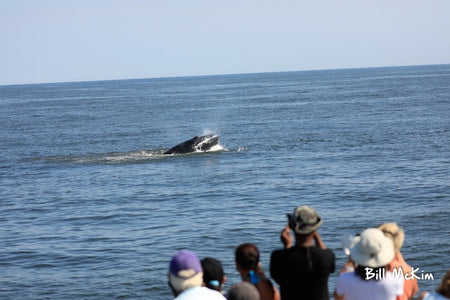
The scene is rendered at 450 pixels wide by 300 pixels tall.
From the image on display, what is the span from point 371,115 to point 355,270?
58.1 m

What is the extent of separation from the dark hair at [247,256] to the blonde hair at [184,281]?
0.68 metres

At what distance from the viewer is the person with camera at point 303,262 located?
A: 7699 mm

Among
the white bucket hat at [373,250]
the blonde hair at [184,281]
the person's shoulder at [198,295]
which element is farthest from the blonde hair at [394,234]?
the blonde hair at [184,281]

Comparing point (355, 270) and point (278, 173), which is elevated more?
point (355, 270)

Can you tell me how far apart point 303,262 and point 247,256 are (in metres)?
0.60

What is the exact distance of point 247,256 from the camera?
7684 mm

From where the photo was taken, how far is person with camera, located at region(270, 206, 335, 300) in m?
7.70

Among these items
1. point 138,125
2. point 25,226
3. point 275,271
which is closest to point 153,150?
point 25,226

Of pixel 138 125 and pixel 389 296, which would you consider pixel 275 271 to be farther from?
pixel 138 125

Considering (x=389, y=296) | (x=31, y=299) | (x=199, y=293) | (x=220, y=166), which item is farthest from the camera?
(x=220, y=166)

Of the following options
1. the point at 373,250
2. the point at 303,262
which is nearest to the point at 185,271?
the point at 303,262

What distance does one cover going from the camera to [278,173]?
1302 inches

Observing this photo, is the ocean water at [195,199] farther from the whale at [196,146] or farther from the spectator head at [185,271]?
the spectator head at [185,271]

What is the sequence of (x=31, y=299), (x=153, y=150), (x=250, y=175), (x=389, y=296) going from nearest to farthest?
1. (x=389, y=296)
2. (x=31, y=299)
3. (x=250, y=175)
4. (x=153, y=150)
